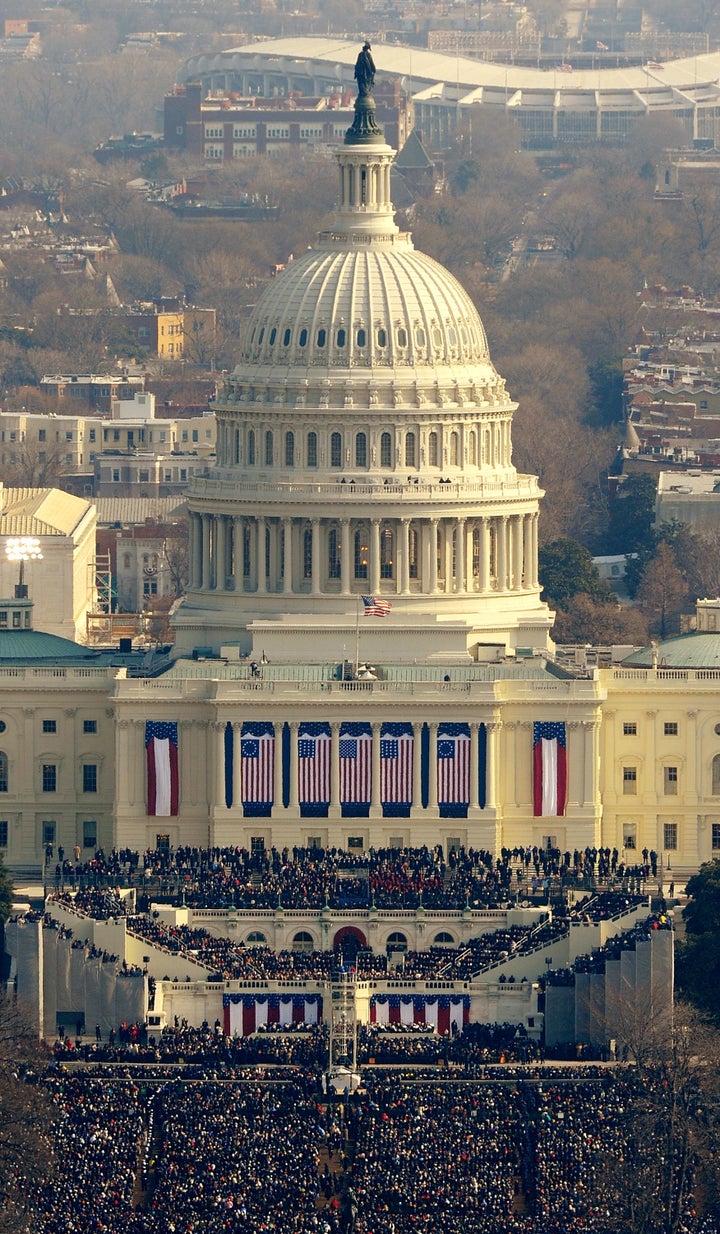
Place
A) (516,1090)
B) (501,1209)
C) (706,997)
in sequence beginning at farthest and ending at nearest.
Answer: (706,997)
(516,1090)
(501,1209)

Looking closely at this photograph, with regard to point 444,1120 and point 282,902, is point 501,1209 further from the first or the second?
point 282,902

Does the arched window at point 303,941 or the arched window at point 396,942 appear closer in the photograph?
the arched window at point 303,941

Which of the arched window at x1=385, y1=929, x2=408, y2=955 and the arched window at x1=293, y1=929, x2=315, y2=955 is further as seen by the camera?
the arched window at x1=385, y1=929, x2=408, y2=955

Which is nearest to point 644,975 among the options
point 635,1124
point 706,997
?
point 706,997

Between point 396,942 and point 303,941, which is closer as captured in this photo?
point 396,942

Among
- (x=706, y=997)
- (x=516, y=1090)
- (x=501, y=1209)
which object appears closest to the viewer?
(x=501, y=1209)

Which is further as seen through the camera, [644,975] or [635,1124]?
[644,975]

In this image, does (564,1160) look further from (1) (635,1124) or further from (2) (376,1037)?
(2) (376,1037)
